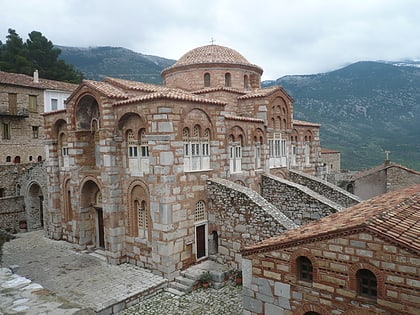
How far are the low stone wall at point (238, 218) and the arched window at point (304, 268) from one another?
4.25 meters

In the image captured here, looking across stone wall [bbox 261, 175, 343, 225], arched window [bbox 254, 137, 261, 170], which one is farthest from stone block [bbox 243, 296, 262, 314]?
arched window [bbox 254, 137, 261, 170]

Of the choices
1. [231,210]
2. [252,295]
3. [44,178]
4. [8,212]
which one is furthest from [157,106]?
[8,212]

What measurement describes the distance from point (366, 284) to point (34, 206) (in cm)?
1984

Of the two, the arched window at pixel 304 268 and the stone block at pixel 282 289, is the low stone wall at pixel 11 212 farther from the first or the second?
the arched window at pixel 304 268

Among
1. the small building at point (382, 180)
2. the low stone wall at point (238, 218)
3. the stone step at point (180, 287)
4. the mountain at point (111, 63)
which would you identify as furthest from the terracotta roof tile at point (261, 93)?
the mountain at point (111, 63)

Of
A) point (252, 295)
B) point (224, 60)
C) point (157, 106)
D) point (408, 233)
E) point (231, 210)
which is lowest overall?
point (252, 295)

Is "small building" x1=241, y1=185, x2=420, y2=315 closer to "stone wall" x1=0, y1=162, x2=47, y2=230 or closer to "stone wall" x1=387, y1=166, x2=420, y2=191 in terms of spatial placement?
"stone wall" x1=387, y1=166, x2=420, y2=191

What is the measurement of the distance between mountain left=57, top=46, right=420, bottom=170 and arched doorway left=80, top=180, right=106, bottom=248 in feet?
141

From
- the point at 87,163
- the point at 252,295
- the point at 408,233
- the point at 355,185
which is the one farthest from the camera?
the point at 355,185

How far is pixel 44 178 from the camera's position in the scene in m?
19.5

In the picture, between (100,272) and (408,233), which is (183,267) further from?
(408,233)

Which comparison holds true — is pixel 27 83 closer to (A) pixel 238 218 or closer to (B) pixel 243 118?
(B) pixel 243 118

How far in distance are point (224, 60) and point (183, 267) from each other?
12.9 m

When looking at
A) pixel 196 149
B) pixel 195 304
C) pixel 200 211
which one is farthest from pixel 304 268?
pixel 196 149
